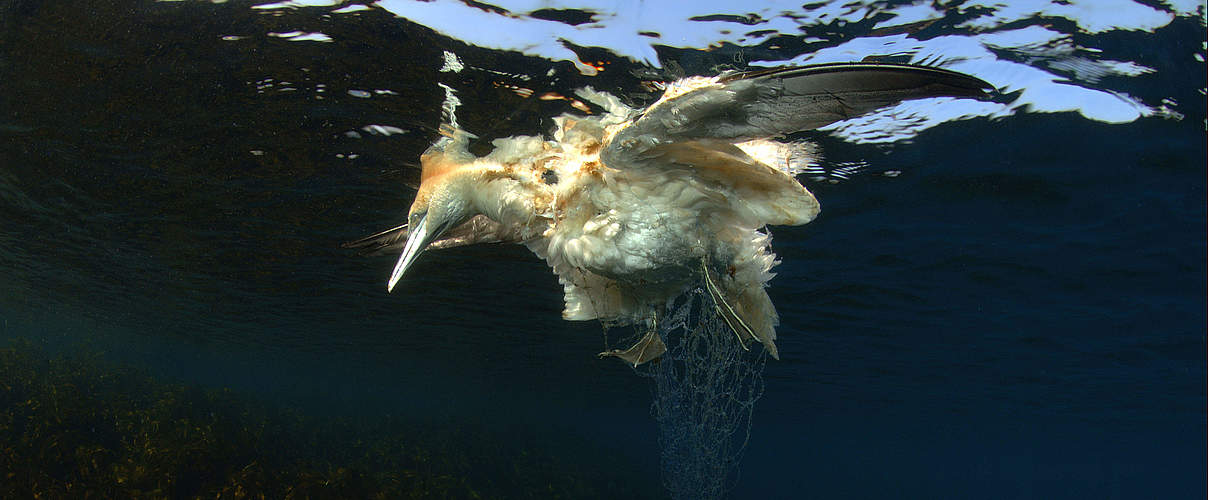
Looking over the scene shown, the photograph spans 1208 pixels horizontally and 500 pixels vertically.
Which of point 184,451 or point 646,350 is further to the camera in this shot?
point 184,451

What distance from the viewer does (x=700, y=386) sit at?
4949 millimetres

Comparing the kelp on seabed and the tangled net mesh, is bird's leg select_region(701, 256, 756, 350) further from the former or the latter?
the kelp on seabed

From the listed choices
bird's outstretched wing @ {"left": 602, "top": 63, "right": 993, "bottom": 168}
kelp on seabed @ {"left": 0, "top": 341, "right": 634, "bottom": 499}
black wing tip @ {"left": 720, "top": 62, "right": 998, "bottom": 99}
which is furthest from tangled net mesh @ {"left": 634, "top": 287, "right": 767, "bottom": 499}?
kelp on seabed @ {"left": 0, "top": 341, "right": 634, "bottom": 499}

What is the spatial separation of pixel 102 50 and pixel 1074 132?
433 inches

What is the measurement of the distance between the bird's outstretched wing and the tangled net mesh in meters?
1.09

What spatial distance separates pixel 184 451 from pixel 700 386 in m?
11.3

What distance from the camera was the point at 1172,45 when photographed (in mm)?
4773

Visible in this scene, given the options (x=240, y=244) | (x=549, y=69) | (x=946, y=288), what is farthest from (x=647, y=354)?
(x=240, y=244)

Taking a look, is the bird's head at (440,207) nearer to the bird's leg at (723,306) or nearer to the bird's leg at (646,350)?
the bird's leg at (646,350)

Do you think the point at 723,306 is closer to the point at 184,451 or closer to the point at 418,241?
the point at 418,241

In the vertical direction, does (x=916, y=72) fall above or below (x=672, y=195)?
above

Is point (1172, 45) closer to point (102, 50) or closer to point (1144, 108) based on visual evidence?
point (1144, 108)

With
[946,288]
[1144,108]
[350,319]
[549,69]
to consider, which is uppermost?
[549,69]

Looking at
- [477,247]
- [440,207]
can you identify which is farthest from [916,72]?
[477,247]
